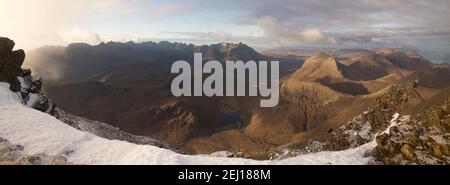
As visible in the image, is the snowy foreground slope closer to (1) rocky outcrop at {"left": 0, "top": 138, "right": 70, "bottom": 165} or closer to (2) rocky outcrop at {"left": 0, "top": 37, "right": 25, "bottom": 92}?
(1) rocky outcrop at {"left": 0, "top": 138, "right": 70, "bottom": 165}

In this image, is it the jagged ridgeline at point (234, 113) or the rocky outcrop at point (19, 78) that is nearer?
the rocky outcrop at point (19, 78)

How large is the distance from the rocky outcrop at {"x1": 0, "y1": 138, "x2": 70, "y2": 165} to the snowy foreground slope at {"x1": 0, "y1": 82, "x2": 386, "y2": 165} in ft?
1.18

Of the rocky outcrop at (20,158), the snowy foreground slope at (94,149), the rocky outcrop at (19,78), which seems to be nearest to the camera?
the rocky outcrop at (20,158)

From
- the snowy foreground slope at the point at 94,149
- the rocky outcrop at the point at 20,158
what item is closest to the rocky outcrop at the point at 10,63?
the snowy foreground slope at the point at 94,149

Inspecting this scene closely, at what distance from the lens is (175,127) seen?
10425 centimetres

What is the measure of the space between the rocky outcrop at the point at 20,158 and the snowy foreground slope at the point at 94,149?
360 mm

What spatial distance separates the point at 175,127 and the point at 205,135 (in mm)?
9786

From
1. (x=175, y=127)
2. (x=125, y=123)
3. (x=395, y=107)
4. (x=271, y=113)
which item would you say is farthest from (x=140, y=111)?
(x=395, y=107)

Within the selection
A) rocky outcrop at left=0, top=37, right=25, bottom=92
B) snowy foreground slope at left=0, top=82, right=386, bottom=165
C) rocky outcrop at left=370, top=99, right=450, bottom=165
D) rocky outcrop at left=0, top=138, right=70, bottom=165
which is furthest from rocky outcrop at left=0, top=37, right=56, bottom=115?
rocky outcrop at left=370, top=99, right=450, bottom=165

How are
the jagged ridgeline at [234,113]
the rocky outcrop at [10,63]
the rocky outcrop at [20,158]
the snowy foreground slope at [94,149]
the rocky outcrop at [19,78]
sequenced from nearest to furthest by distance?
the rocky outcrop at [20,158], the snowy foreground slope at [94,149], the rocky outcrop at [10,63], the rocky outcrop at [19,78], the jagged ridgeline at [234,113]

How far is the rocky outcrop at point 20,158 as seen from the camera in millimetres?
13203

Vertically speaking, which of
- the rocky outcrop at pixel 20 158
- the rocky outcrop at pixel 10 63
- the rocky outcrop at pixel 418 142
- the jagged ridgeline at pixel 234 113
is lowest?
the jagged ridgeline at pixel 234 113

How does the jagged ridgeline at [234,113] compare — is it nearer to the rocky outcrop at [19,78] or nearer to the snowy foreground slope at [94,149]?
the rocky outcrop at [19,78]

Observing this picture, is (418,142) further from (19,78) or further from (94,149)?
(19,78)
